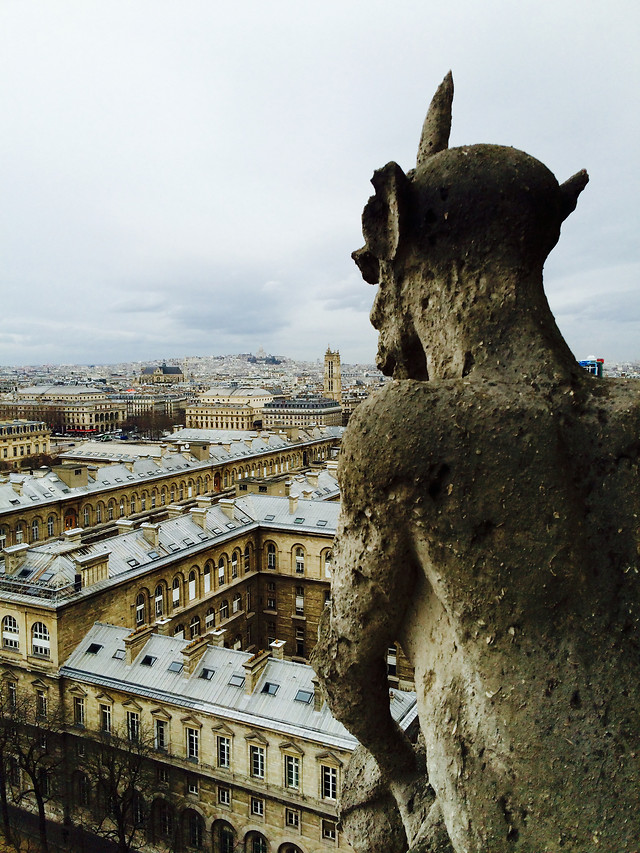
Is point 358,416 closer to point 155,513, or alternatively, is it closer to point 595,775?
point 595,775

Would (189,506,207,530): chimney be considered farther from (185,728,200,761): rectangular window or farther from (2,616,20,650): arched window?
(185,728,200,761): rectangular window

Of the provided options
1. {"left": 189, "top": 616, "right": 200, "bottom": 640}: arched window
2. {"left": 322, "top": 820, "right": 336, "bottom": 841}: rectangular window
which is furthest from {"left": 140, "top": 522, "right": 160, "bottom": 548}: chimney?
{"left": 322, "top": 820, "right": 336, "bottom": 841}: rectangular window

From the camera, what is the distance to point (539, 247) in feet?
14.5

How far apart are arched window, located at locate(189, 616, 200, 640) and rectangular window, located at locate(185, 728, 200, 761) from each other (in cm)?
1275

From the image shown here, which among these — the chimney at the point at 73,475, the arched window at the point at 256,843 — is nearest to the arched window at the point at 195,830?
the arched window at the point at 256,843

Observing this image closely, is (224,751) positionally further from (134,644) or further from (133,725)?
(134,644)

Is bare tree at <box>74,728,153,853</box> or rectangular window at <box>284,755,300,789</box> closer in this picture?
rectangular window at <box>284,755,300,789</box>

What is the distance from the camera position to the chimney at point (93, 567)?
109 ft

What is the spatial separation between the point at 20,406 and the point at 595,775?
198m

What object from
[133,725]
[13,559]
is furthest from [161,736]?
[13,559]

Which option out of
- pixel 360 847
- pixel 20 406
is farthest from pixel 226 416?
pixel 360 847

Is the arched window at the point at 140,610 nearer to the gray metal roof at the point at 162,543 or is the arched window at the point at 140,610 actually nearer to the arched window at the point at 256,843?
the gray metal roof at the point at 162,543

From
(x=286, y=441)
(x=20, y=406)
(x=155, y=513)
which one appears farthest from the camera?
(x=20, y=406)

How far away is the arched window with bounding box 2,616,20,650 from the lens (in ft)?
108
